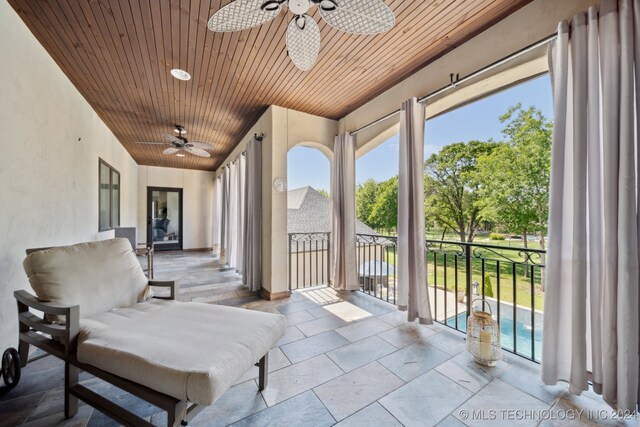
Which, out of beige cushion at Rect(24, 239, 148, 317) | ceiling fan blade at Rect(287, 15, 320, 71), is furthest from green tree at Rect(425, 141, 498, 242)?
beige cushion at Rect(24, 239, 148, 317)

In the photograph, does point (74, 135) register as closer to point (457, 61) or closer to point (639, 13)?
point (457, 61)

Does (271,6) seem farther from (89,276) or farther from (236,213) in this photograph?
(236,213)

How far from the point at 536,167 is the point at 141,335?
8941 mm

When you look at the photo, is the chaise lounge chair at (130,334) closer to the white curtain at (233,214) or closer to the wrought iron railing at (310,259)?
the wrought iron railing at (310,259)

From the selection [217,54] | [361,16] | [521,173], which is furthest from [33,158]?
[521,173]

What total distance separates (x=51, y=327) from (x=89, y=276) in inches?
14.6

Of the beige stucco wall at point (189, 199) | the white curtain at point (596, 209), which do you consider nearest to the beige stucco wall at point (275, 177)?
the white curtain at point (596, 209)

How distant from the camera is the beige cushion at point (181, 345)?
100 cm

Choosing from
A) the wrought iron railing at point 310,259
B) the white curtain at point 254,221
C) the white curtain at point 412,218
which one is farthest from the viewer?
the wrought iron railing at point 310,259

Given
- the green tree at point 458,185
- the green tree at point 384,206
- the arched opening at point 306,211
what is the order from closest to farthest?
the arched opening at point 306,211
the green tree at point 458,185
the green tree at point 384,206

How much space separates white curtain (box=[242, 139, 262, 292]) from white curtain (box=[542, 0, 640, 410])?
3154 mm

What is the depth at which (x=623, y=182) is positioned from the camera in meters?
1.28

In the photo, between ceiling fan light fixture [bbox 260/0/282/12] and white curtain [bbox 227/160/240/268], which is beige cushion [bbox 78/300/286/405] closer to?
ceiling fan light fixture [bbox 260/0/282/12]

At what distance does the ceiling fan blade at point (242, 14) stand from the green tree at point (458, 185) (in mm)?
7697
